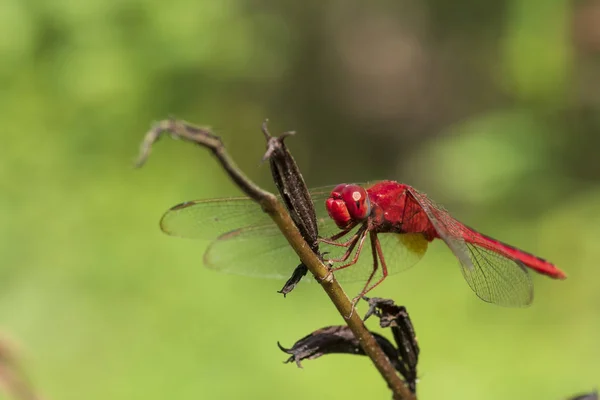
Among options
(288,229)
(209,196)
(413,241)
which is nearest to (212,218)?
(413,241)

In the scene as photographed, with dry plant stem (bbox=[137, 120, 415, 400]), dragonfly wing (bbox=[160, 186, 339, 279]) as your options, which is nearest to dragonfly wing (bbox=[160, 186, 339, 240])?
dragonfly wing (bbox=[160, 186, 339, 279])

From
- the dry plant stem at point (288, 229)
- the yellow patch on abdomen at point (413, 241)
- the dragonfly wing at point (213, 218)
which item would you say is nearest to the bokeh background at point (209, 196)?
the yellow patch on abdomen at point (413, 241)

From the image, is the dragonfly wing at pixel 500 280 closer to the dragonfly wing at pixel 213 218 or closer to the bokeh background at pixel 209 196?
the dragonfly wing at pixel 213 218

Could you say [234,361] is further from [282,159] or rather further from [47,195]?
[282,159]

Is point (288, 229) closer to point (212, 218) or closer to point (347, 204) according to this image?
point (347, 204)

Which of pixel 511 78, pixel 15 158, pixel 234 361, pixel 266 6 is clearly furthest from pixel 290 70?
pixel 234 361
